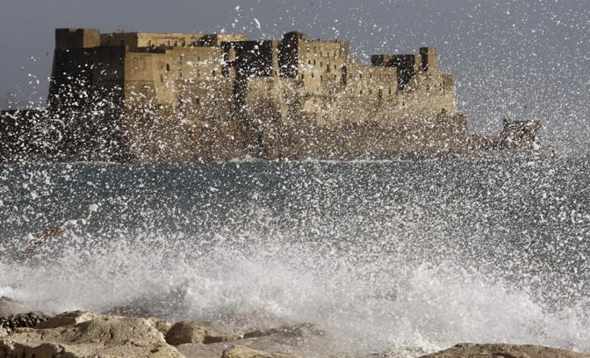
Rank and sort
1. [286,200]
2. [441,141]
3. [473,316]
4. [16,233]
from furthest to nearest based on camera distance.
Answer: [441,141] → [286,200] → [16,233] → [473,316]

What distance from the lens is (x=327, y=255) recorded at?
13891 mm

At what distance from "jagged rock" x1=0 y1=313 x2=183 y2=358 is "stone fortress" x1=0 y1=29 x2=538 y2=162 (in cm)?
4146

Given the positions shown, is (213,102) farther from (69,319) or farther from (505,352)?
(505,352)

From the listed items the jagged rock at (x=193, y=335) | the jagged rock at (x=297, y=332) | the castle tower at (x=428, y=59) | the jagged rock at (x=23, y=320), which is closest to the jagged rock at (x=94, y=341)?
the jagged rock at (x=193, y=335)

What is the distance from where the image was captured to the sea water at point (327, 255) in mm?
7777

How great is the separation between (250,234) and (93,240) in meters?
3.16

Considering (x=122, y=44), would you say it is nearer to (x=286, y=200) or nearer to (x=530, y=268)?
(x=286, y=200)

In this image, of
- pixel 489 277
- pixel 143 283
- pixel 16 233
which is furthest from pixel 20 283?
pixel 16 233

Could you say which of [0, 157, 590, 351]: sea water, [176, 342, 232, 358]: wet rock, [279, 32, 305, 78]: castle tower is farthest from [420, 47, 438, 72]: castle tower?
[176, 342, 232, 358]: wet rock

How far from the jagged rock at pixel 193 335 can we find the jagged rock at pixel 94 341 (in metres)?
1.35

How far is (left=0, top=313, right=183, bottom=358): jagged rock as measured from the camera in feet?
12.4

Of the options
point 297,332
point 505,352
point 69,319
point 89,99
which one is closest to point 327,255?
point 297,332

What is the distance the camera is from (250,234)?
18438 millimetres

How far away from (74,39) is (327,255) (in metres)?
37.0
